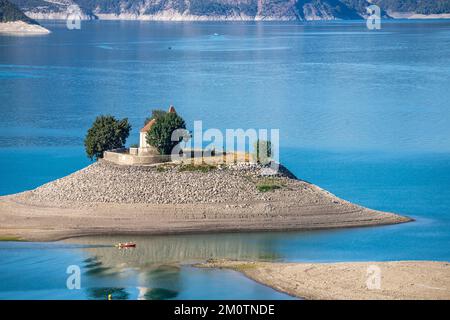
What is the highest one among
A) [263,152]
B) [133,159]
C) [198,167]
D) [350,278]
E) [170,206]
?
[263,152]

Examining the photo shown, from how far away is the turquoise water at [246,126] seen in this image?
2359 inches

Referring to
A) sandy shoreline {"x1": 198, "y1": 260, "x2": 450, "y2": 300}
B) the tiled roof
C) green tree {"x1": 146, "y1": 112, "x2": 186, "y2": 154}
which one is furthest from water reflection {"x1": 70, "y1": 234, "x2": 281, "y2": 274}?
the tiled roof

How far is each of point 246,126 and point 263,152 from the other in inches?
1344

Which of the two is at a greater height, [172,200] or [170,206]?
[172,200]

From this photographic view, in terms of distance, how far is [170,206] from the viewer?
68812 mm

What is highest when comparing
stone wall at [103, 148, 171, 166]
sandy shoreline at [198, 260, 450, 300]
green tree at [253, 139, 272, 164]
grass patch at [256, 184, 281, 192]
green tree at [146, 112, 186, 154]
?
green tree at [146, 112, 186, 154]

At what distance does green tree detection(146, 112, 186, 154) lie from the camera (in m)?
73.2

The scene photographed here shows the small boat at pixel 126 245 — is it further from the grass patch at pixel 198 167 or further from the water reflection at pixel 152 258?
the grass patch at pixel 198 167

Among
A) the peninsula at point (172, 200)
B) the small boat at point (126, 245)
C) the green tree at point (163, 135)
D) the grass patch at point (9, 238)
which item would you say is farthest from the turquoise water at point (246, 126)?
the green tree at point (163, 135)

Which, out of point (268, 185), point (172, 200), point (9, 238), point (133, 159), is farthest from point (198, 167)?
point (9, 238)

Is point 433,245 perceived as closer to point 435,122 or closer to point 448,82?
point 435,122

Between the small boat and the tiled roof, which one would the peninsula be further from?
the small boat

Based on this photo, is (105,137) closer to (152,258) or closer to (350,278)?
(152,258)

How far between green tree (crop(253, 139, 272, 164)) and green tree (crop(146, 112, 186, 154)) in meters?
4.68
